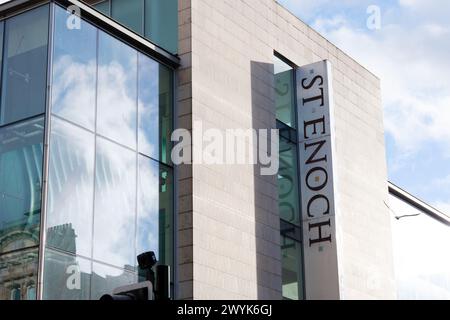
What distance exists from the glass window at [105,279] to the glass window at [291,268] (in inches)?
255

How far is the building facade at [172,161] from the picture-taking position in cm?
2095

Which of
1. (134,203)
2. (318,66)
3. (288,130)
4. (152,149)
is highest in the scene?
(318,66)

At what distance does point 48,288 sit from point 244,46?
10798mm

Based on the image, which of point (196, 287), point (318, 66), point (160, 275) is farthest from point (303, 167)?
point (160, 275)

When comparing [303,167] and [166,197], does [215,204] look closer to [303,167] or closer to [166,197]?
[166,197]

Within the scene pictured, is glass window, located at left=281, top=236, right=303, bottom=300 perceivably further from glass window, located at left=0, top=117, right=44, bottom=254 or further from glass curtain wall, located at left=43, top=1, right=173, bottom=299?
glass window, located at left=0, top=117, right=44, bottom=254

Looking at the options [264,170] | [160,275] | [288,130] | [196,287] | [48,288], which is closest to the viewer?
[160,275]

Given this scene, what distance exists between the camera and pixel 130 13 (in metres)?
27.0

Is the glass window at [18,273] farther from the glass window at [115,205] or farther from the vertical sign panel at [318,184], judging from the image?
the vertical sign panel at [318,184]

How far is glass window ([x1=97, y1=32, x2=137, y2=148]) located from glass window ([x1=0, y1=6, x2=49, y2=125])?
66.3 inches

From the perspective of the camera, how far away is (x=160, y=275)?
977cm

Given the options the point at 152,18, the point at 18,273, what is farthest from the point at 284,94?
the point at 18,273

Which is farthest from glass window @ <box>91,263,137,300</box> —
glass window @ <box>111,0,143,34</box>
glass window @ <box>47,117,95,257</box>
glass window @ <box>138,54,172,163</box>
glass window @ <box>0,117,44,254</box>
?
glass window @ <box>111,0,143,34</box>

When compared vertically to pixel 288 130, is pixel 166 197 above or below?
below
